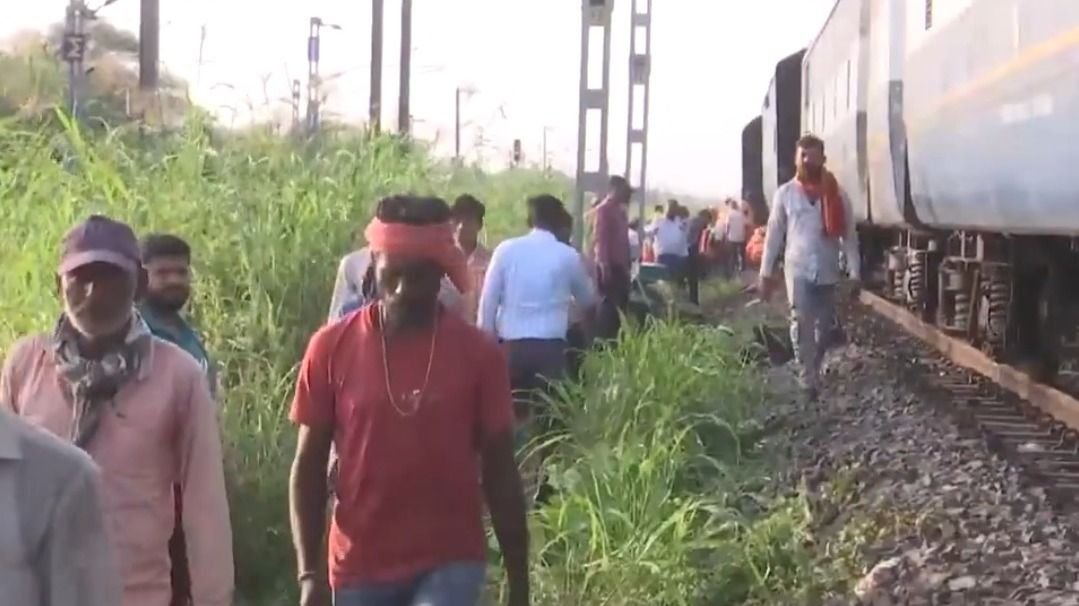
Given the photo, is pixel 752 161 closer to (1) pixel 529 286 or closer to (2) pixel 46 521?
(1) pixel 529 286

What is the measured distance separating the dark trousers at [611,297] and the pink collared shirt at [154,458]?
10311mm

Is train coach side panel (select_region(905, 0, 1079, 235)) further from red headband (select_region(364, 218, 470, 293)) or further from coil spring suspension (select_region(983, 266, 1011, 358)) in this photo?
red headband (select_region(364, 218, 470, 293))

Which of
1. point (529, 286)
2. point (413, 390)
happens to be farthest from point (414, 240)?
point (529, 286)

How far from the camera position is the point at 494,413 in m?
4.68

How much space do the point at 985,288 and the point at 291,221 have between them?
5.31m

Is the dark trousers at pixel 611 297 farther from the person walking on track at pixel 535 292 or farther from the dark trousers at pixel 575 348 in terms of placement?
the person walking on track at pixel 535 292

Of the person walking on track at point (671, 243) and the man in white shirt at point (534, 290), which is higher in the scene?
the person walking on track at point (671, 243)

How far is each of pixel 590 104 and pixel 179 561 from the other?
11.8 m

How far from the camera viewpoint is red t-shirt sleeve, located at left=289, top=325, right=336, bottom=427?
15.3 ft

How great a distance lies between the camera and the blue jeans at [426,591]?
4.59m

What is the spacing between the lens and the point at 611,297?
1507 centimetres

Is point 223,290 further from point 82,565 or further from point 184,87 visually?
point 82,565

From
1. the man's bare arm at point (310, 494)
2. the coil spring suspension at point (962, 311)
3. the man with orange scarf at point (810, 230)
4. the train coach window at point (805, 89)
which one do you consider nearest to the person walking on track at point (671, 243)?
the train coach window at point (805, 89)

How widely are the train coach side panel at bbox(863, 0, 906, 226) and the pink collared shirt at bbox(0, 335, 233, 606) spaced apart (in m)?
10.6
